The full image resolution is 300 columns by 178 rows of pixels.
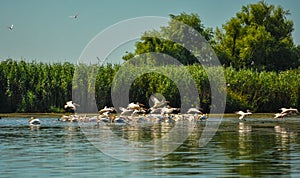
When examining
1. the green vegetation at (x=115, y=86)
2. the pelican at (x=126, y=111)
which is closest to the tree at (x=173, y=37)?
the green vegetation at (x=115, y=86)

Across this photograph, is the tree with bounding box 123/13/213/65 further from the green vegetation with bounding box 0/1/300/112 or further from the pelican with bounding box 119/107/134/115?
the pelican with bounding box 119/107/134/115

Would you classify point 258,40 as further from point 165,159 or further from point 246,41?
point 165,159

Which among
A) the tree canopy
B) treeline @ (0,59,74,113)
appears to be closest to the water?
treeline @ (0,59,74,113)

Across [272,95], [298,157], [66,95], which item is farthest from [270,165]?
[272,95]

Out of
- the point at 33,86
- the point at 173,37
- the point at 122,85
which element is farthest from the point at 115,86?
the point at 173,37

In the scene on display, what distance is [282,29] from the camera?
301 feet

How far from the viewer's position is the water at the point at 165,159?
15.7 meters

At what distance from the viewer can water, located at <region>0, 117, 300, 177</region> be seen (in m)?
15.7

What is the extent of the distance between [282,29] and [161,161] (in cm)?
7604

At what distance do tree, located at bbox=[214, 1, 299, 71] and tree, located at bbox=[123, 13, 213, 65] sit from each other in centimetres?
346

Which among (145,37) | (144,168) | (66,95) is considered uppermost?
(145,37)

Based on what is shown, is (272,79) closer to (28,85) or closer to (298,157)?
(28,85)

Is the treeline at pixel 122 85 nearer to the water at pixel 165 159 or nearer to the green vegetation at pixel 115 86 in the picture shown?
the green vegetation at pixel 115 86

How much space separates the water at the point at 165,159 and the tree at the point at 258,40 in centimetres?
6046
